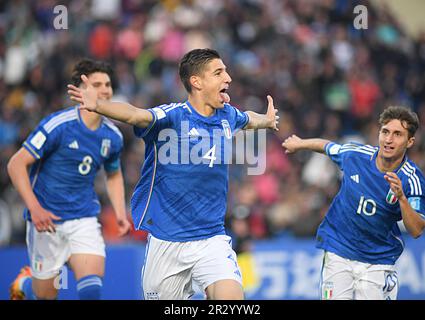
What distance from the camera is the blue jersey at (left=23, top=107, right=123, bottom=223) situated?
29.8 feet

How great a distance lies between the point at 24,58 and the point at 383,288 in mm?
10966

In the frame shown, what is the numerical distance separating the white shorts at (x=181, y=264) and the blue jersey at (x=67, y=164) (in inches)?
70.4

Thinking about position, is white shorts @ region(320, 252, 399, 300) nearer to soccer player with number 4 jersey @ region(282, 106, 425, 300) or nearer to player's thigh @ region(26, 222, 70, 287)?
soccer player with number 4 jersey @ region(282, 106, 425, 300)

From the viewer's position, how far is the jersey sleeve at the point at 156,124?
24.1ft

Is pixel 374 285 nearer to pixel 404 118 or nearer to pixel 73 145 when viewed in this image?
pixel 404 118

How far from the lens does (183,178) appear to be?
7586 millimetres

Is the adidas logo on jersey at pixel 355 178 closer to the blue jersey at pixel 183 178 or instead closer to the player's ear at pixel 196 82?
the blue jersey at pixel 183 178

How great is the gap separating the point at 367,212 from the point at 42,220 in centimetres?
304

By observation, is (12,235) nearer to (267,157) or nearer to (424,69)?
(267,157)

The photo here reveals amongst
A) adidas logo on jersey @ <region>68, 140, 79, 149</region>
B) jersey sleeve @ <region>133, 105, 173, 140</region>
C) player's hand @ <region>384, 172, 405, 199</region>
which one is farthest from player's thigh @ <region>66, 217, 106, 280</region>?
player's hand @ <region>384, 172, 405, 199</region>

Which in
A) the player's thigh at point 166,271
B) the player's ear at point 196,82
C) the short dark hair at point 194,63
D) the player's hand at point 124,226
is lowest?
the player's thigh at point 166,271

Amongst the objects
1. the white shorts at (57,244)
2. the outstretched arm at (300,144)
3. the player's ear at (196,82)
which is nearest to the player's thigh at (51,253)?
the white shorts at (57,244)
